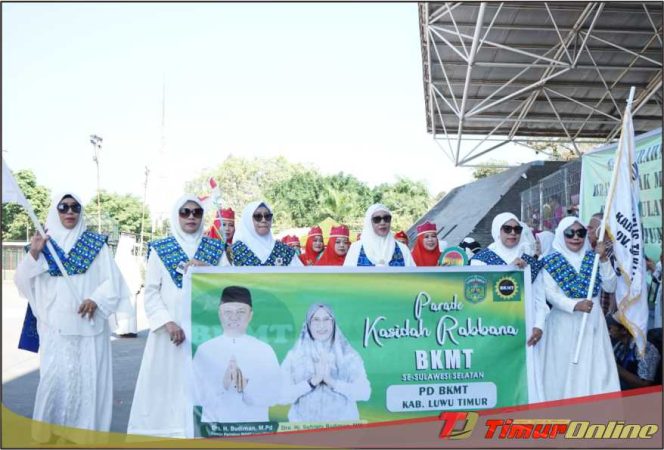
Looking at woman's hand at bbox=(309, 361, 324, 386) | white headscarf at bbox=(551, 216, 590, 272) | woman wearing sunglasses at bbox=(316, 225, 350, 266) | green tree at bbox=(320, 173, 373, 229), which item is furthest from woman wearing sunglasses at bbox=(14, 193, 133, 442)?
green tree at bbox=(320, 173, 373, 229)

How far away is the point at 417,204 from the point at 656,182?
38.6 m

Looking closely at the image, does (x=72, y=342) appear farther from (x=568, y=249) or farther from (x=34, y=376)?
(x=568, y=249)

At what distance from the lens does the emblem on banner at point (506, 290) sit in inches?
193

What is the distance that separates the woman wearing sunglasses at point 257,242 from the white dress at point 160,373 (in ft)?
2.23

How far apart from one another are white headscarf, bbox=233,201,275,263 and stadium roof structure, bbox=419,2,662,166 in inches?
301

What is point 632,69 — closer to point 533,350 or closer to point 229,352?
point 533,350

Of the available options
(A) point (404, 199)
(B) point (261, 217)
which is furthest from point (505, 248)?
(A) point (404, 199)

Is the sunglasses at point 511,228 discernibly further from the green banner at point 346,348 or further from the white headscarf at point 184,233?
the white headscarf at point 184,233

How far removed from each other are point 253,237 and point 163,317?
103 centimetres

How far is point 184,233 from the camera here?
5.04 m

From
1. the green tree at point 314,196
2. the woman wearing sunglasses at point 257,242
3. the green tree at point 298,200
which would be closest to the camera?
the woman wearing sunglasses at point 257,242

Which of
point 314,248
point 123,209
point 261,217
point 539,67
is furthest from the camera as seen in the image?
point 123,209

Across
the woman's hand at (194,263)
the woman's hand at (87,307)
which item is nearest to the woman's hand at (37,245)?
the woman's hand at (87,307)

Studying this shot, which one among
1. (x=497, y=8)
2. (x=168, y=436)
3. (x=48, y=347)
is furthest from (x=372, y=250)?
(x=497, y=8)
